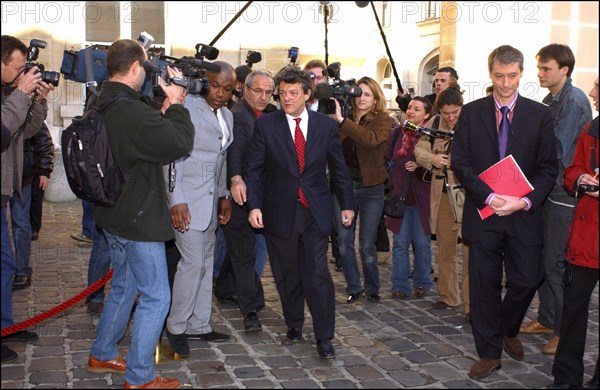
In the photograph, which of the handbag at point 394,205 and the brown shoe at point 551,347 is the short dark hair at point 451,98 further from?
the brown shoe at point 551,347

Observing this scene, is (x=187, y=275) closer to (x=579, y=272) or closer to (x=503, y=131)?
(x=503, y=131)

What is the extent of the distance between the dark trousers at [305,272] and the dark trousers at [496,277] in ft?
3.34

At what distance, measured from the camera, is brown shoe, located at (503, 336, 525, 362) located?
4891 mm

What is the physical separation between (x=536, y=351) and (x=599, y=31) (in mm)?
2286

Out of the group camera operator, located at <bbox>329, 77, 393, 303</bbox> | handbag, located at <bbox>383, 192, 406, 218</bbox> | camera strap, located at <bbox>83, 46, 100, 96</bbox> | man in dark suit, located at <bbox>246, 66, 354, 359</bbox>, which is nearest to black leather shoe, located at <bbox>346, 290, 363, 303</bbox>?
camera operator, located at <bbox>329, 77, 393, 303</bbox>

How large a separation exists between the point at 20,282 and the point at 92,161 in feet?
10.8

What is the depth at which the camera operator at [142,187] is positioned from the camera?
393 centimetres

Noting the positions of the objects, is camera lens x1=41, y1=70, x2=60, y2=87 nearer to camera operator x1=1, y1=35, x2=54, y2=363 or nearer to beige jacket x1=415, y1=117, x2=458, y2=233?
camera operator x1=1, y1=35, x2=54, y2=363

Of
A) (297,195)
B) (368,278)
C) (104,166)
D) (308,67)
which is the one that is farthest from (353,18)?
(104,166)

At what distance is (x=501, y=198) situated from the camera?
4.54m

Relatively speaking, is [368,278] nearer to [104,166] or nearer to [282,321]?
[282,321]


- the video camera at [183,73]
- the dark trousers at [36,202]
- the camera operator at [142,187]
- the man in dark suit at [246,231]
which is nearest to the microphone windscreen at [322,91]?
the man in dark suit at [246,231]

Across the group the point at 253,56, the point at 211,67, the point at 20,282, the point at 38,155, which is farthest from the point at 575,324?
the point at 38,155

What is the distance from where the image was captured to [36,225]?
8570mm
